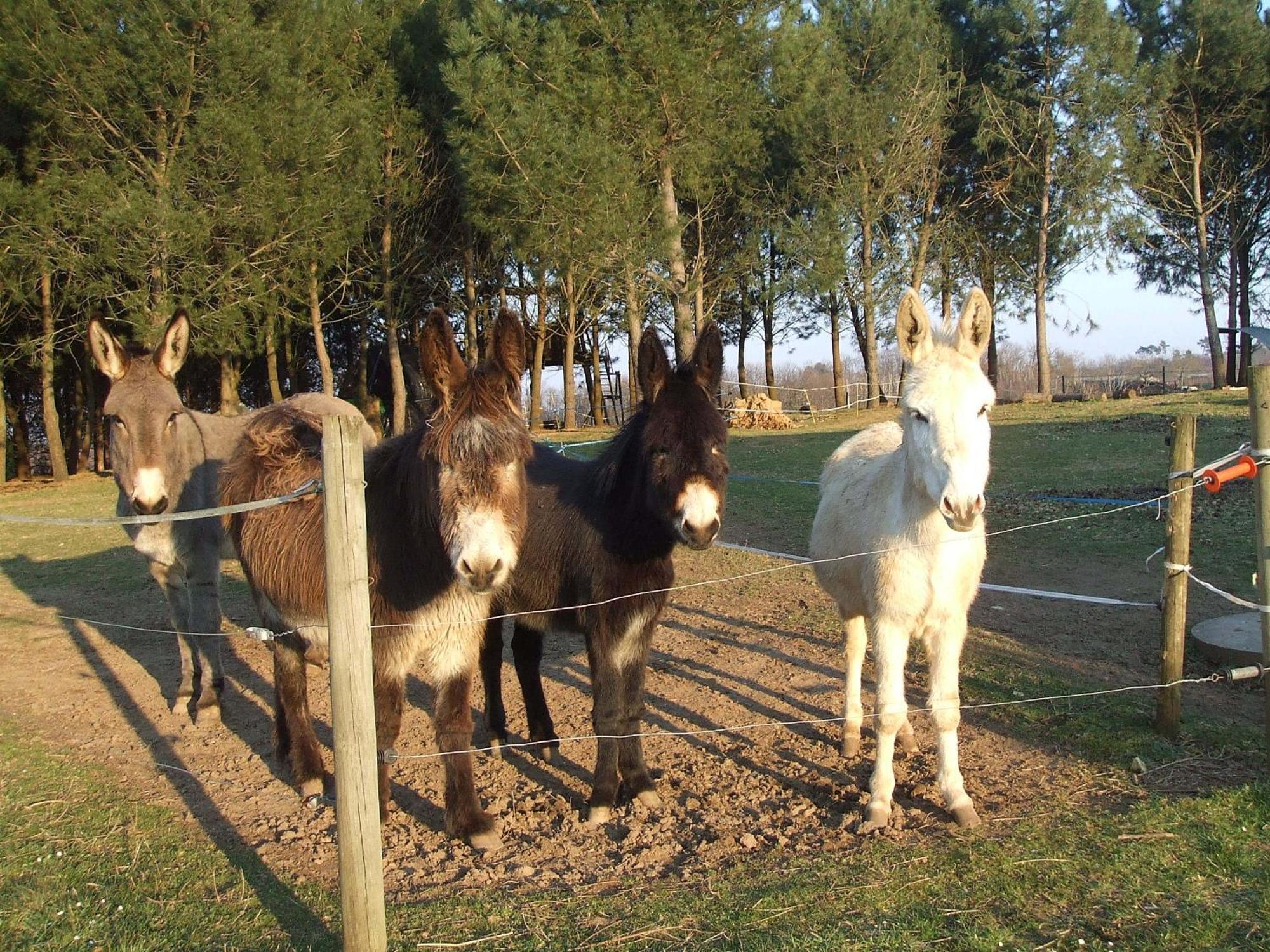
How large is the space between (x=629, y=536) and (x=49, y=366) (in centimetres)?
2266

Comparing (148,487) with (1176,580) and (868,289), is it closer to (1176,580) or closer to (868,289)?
(1176,580)

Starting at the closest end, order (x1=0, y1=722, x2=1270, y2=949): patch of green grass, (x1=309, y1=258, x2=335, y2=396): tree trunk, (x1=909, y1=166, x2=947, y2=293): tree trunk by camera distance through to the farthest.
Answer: (x1=0, y1=722, x2=1270, y2=949): patch of green grass < (x1=309, y1=258, x2=335, y2=396): tree trunk < (x1=909, y1=166, x2=947, y2=293): tree trunk

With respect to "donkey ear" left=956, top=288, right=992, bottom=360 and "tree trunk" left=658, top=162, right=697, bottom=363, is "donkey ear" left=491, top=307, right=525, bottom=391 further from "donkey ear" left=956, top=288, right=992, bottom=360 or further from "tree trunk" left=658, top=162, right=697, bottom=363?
"tree trunk" left=658, top=162, right=697, bottom=363

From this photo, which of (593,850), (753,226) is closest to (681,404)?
(593,850)

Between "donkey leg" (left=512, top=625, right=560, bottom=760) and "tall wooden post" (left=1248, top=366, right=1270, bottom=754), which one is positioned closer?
"tall wooden post" (left=1248, top=366, right=1270, bottom=754)

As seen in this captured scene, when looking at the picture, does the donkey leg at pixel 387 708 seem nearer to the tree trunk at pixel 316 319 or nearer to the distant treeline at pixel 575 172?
the distant treeline at pixel 575 172

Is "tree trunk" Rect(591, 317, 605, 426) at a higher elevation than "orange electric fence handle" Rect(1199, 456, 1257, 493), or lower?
higher

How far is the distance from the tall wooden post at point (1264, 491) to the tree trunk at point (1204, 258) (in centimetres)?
3180

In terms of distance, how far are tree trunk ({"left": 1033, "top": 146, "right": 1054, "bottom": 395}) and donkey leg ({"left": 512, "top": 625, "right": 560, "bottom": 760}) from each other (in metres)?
30.0

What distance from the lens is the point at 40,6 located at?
18.3 metres

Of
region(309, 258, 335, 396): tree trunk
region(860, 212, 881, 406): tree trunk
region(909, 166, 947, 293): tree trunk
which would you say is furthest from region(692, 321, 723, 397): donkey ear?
region(909, 166, 947, 293): tree trunk

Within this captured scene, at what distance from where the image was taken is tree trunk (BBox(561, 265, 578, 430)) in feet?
82.7

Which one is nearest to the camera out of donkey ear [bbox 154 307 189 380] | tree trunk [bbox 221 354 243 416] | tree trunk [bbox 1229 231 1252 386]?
donkey ear [bbox 154 307 189 380]

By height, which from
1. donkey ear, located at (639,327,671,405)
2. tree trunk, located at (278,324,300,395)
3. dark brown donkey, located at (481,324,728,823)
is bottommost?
dark brown donkey, located at (481,324,728,823)
